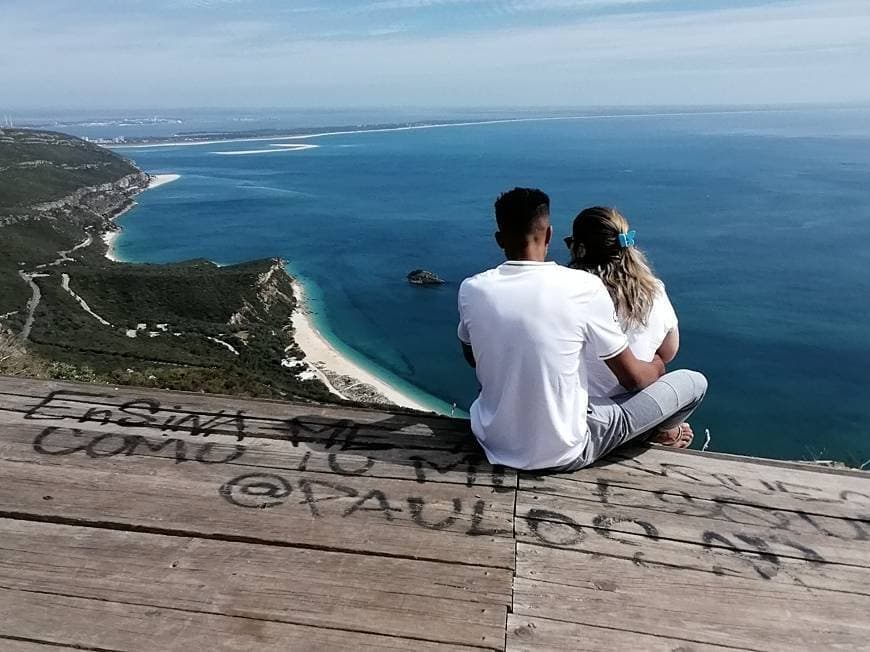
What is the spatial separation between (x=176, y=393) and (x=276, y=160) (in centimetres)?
18565

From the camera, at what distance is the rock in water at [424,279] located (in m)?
57.4

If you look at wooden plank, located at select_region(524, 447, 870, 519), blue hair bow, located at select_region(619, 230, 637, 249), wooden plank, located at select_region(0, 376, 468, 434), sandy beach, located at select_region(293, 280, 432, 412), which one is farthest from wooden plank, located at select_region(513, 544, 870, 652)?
sandy beach, located at select_region(293, 280, 432, 412)

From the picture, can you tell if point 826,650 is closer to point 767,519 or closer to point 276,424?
point 767,519

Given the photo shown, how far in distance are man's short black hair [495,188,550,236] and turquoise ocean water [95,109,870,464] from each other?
4151 millimetres

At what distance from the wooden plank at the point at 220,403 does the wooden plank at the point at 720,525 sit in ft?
2.53

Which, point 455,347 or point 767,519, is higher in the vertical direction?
point 767,519

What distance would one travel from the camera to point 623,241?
3035mm

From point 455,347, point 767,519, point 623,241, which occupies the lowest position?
point 455,347

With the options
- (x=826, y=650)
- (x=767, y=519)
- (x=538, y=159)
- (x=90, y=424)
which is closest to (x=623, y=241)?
(x=767, y=519)

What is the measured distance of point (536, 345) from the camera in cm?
263

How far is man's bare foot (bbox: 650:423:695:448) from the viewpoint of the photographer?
10.5 feet

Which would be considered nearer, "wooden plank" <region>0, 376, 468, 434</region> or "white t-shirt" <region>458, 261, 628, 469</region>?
"white t-shirt" <region>458, 261, 628, 469</region>

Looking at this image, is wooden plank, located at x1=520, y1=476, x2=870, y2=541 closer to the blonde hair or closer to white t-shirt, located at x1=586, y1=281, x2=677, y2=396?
white t-shirt, located at x1=586, y1=281, x2=677, y2=396

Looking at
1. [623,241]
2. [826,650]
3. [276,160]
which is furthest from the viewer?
[276,160]
